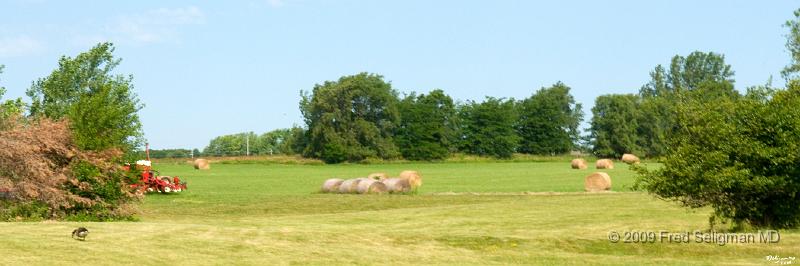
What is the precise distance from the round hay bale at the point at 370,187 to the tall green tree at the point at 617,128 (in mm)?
96860

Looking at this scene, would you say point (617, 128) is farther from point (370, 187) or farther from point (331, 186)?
point (370, 187)

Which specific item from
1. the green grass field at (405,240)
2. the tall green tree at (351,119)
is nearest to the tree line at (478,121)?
the tall green tree at (351,119)

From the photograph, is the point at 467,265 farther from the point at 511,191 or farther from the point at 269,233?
the point at 511,191

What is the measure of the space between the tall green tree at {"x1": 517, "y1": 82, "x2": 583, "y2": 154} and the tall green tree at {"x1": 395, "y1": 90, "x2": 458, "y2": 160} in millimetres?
11863

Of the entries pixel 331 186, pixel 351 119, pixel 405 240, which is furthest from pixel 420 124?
pixel 405 240

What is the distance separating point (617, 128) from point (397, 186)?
97.4 metres

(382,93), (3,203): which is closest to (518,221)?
(3,203)

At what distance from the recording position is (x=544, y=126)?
148 metres

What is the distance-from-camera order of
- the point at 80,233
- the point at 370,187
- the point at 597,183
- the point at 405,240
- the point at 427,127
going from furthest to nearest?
the point at 427,127, the point at 597,183, the point at 370,187, the point at 405,240, the point at 80,233

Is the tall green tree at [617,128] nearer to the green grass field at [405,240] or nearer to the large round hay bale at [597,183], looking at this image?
the large round hay bale at [597,183]

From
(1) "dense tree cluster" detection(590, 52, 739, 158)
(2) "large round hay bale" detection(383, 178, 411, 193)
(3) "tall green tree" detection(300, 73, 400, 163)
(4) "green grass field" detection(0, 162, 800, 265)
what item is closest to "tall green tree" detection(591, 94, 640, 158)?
(1) "dense tree cluster" detection(590, 52, 739, 158)

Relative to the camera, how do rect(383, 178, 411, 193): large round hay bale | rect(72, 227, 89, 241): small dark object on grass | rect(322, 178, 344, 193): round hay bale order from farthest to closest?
1. rect(322, 178, 344, 193): round hay bale
2. rect(383, 178, 411, 193): large round hay bale
3. rect(72, 227, 89, 241): small dark object on grass

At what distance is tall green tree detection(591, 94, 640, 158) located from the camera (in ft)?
460

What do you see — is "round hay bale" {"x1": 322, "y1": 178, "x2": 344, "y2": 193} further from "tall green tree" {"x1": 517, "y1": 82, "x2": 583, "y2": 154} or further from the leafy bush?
"tall green tree" {"x1": 517, "y1": 82, "x2": 583, "y2": 154}
